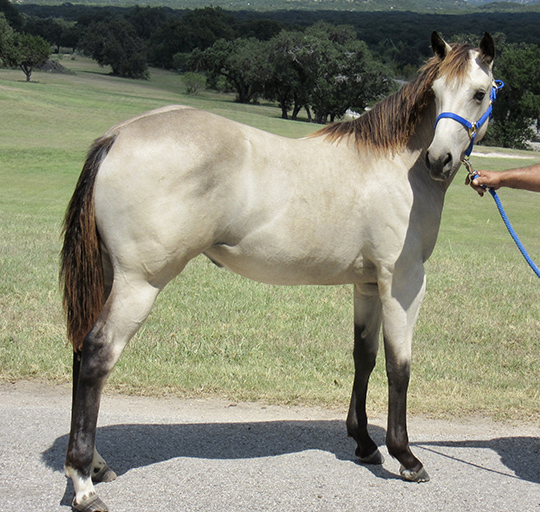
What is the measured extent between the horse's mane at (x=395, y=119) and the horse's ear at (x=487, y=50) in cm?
12

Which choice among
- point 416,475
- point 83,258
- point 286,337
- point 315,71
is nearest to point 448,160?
point 416,475

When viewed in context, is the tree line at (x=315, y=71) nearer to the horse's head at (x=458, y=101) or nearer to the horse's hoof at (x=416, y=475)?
the horse's head at (x=458, y=101)

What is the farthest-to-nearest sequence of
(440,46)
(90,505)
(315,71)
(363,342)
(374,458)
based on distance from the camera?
1. (315,71)
2. (363,342)
3. (374,458)
4. (440,46)
5. (90,505)

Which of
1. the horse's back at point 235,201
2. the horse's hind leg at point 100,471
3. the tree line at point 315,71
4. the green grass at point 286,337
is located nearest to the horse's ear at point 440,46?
the horse's back at point 235,201

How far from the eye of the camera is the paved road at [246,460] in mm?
3607

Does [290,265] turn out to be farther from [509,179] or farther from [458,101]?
[509,179]

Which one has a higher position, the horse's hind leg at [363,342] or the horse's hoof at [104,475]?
the horse's hind leg at [363,342]

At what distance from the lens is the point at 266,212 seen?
12.1ft

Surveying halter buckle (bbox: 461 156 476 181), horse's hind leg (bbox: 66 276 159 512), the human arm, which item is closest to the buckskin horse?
horse's hind leg (bbox: 66 276 159 512)

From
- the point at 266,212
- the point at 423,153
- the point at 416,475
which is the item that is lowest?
the point at 416,475

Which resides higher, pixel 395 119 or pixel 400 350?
pixel 395 119

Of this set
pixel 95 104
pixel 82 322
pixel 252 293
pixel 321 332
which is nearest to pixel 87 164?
pixel 82 322

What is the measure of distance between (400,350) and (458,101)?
1.48 m

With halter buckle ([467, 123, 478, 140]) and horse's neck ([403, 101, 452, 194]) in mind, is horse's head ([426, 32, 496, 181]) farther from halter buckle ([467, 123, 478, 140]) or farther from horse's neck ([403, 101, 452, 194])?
horse's neck ([403, 101, 452, 194])
